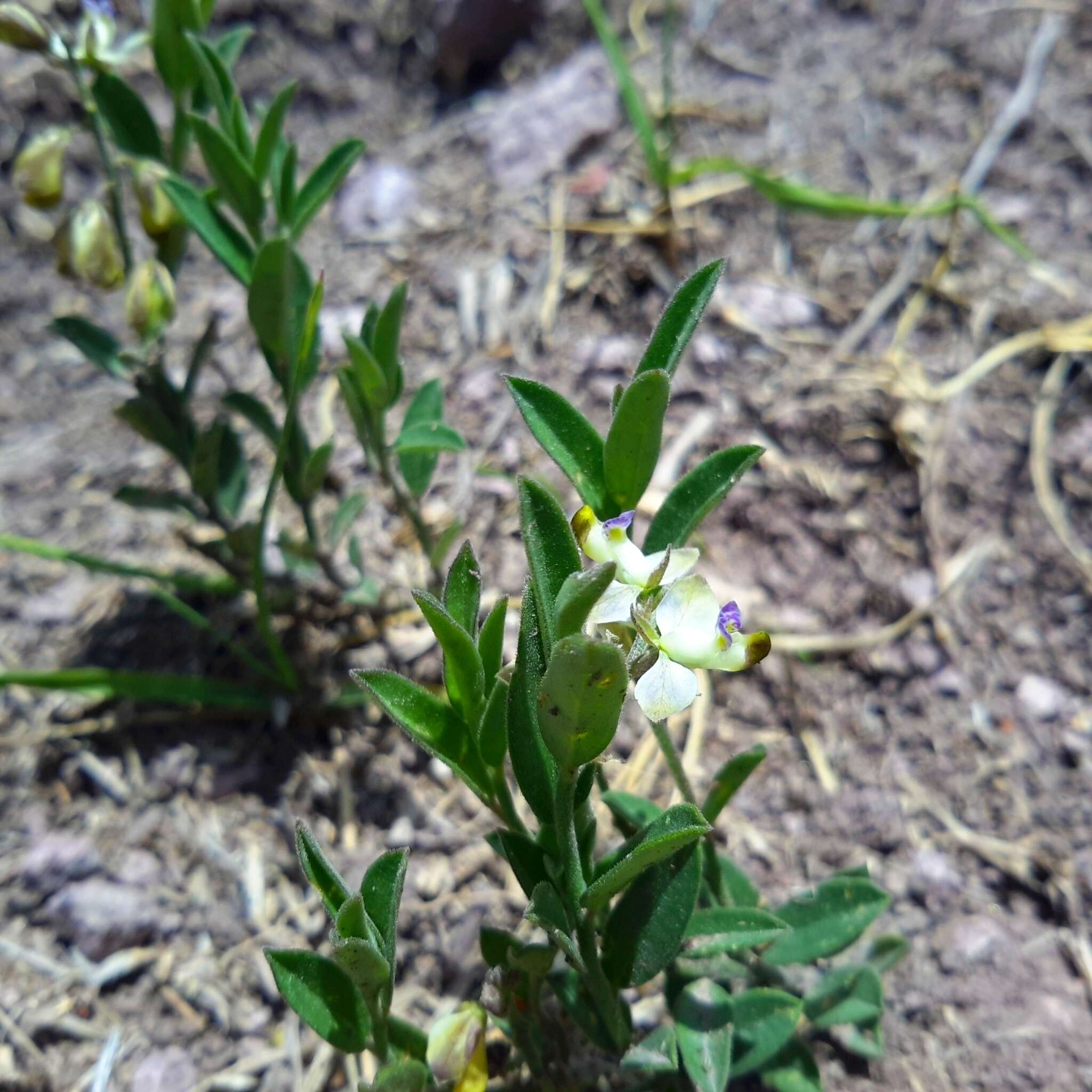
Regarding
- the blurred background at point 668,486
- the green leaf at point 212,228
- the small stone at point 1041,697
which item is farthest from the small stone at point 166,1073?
the small stone at point 1041,697

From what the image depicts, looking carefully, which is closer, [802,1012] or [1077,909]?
[802,1012]

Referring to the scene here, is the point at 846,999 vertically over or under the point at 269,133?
under

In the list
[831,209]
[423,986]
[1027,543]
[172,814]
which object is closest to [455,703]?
[423,986]

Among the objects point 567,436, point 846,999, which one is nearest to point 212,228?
point 567,436

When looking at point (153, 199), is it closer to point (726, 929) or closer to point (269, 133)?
point (269, 133)

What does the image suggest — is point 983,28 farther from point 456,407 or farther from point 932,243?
point 456,407

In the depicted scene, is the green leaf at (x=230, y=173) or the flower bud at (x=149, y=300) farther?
the flower bud at (x=149, y=300)

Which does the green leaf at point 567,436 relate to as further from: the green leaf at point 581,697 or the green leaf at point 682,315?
the green leaf at point 581,697
